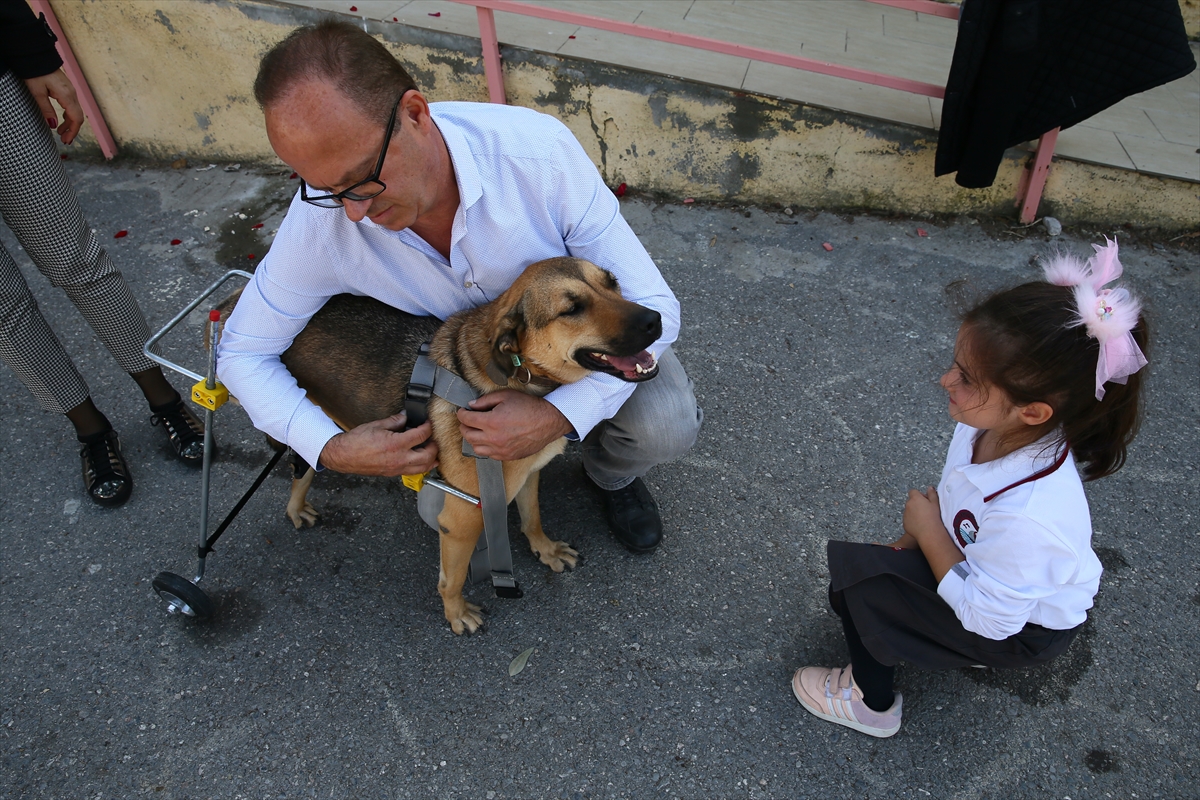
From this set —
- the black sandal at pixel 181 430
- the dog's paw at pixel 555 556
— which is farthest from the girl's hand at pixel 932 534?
the black sandal at pixel 181 430

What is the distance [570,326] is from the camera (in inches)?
83.0

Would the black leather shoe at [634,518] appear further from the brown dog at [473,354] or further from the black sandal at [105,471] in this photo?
the black sandal at [105,471]

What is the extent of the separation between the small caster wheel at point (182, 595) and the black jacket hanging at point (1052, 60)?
4.17 meters

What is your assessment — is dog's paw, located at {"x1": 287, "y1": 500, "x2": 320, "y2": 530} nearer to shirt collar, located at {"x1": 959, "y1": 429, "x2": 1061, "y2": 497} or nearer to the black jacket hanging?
shirt collar, located at {"x1": 959, "y1": 429, "x2": 1061, "y2": 497}

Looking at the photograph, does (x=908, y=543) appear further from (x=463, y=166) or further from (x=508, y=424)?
(x=463, y=166)

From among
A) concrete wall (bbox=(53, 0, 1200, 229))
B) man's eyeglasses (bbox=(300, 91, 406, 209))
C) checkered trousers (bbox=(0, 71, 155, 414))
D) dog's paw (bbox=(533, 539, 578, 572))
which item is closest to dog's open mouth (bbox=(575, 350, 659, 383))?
man's eyeglasses (bbox=(300, 91, 406, 209))

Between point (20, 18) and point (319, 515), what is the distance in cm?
215

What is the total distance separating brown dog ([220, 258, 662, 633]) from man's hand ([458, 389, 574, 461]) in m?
0.08

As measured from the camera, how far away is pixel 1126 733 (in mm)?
2287

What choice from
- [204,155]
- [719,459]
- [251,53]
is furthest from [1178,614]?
[204,155]

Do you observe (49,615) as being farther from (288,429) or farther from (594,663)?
(594,663)

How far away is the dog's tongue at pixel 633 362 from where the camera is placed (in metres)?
2.16

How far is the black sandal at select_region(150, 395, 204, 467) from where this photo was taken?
3271 millimetres

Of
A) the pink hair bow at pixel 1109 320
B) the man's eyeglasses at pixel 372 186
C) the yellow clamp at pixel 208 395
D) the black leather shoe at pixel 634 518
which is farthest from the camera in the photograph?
the black leather shoe at pixel 634 518
